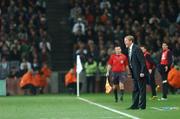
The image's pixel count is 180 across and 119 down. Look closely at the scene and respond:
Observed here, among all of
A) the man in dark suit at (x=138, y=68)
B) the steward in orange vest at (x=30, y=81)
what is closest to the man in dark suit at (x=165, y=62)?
the man in dark suit at (x=138, y=68)

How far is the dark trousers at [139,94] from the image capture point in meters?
19.6

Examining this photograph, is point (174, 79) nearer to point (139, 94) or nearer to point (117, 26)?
point (117, 26)

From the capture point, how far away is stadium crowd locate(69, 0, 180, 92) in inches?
1391

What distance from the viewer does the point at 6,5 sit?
38.9m

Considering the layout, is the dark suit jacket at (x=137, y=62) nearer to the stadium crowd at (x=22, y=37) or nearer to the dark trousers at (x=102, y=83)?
the stadium crowd at (x=22, y=37)

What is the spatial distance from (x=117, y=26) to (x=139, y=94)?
711 inches

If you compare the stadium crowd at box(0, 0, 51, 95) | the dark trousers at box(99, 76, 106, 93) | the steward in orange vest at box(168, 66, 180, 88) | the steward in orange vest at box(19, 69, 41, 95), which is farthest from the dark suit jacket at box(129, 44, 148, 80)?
the dark trousers at box(99, 76, 106, 93)

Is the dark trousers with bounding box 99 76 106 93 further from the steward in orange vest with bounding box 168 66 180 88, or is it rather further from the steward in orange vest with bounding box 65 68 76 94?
the steward in orange vest with bounding box 168 66 180 88

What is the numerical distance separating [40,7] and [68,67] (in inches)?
172

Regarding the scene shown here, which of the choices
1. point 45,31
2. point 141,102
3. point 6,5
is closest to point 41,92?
point 45,31

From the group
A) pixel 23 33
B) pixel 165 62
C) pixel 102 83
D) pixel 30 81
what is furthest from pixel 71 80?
pixel 165 62

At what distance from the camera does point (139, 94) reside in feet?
65.2

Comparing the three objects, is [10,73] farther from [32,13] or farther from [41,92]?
[32,13]

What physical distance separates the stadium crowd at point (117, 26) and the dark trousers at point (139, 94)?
1454 centimetres
